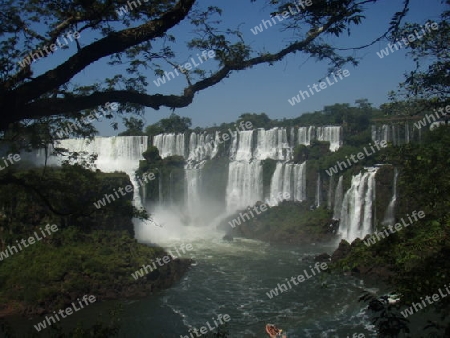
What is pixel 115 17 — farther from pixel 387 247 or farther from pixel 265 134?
pixel 265 134

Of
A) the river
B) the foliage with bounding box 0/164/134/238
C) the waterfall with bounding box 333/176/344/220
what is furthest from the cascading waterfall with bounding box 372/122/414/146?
the foliage with bounding box 0/164/134/238

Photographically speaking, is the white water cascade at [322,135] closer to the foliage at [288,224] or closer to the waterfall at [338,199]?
the foliage at [288,224]

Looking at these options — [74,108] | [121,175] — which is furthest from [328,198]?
[74,108]

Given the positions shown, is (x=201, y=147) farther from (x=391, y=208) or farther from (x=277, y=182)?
(x=391, y=208)

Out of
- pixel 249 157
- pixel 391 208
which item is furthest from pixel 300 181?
pixel 391 208

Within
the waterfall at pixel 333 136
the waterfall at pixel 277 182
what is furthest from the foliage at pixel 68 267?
the waterfall at pixel 333 136

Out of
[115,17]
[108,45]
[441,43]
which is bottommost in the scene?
[441,43]
